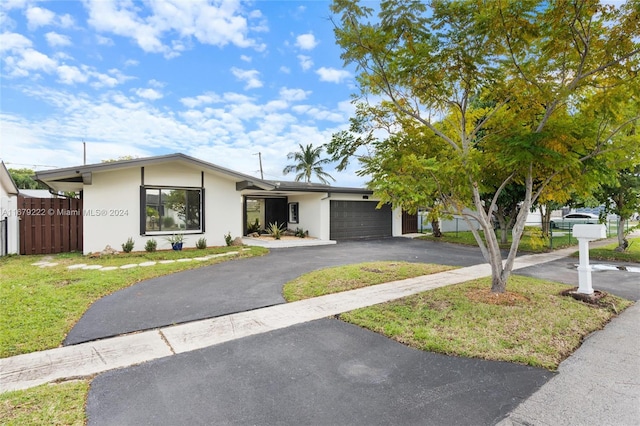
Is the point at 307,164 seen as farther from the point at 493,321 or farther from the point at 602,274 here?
the point at 493,321

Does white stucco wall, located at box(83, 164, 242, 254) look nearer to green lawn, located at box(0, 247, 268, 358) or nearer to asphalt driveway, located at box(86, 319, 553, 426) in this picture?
green lawn, located at box(0, 247, 268, 358)

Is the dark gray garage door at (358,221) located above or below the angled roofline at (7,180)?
below

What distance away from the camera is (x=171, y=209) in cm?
1169

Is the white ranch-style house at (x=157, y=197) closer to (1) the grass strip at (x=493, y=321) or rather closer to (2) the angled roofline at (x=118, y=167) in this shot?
(2) the angled roofline at (x=118, y=167)

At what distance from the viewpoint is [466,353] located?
3609mm

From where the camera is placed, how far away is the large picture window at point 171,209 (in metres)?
11.2

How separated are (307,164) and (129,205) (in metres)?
23.1

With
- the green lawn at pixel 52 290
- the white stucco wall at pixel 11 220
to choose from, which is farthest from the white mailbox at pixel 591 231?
the white stucco wall at pixel 11 220

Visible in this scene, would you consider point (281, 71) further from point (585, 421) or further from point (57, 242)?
point (585, 421)

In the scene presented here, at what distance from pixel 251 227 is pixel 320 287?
12.0 metres

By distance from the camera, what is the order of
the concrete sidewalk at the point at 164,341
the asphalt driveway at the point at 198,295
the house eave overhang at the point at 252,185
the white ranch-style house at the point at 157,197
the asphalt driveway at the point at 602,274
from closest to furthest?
the concrete sidewalk at the point at 164,341
the asphalt driveway at the point at 198,295
the asphalt driveway at the point at 602,274
the white ranch-style house at the point at 157,197
the house eave overhang at the point at 252,185

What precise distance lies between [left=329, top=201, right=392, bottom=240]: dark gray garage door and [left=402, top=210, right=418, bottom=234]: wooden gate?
5.02 feet

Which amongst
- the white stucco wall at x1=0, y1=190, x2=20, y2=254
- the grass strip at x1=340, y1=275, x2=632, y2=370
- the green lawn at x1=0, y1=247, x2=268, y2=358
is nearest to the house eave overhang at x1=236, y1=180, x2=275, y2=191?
the green lawn at x1=0, y1=247, x2=268, y2=358

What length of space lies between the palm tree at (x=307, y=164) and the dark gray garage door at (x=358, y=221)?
15.2m
